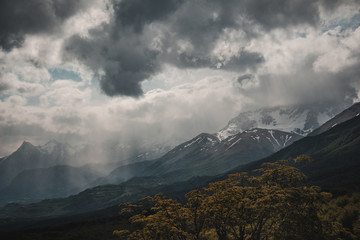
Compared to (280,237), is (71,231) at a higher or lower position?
higher

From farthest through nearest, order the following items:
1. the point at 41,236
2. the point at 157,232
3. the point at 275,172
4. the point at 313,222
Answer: the point at 41,236 < the point at 275,172 < the point at 157,232 < the point at 313,222

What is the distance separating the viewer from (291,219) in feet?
68.5

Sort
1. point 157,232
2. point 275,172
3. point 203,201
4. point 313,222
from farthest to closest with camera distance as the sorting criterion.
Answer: point 275,172 → point 203,201 → point 157,232 → point 313,222

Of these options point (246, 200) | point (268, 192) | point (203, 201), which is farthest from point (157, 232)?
point (268, 192)

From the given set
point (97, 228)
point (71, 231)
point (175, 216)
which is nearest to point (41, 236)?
point (71, 231)

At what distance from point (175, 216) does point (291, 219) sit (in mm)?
10582

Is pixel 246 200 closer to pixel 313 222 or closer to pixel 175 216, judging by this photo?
pixel 313 222

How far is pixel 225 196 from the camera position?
22672mm

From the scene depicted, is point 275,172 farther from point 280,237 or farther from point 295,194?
point 280,237

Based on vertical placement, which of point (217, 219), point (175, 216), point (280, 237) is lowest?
point (280, 237)

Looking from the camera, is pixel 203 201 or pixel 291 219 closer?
pixel 291 219

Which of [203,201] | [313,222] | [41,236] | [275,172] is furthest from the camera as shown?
[41,236]

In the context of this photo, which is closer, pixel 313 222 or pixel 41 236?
pixel 313 222

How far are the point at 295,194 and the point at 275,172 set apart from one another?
4714mm
